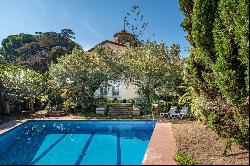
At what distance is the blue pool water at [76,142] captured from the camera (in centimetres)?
1692

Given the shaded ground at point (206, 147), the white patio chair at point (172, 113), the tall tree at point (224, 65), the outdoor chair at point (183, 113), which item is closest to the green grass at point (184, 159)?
the shaded ground at point (206, 147)

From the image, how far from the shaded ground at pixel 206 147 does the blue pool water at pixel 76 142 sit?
7.97 feet

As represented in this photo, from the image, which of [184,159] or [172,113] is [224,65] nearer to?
[184,159]

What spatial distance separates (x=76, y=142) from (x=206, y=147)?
9.47 m

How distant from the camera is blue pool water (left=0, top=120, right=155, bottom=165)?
1692cm

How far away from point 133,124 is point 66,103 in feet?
29.0

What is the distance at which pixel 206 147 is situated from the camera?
1605 centimetres

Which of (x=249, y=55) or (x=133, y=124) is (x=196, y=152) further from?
(x=133, y=124)

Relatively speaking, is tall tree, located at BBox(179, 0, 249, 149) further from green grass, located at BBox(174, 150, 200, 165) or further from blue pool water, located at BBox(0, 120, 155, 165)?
blue pool water, located at BBox(0, 120, 155, 165)

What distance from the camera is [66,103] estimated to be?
33.3m

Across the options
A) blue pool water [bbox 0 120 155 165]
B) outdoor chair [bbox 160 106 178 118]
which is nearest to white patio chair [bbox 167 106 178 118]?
outdoor chair [bbox 160 106 178 118]

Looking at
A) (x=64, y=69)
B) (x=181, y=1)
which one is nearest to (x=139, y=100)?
(x=64, y=69)

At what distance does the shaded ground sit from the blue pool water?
243 centimetres

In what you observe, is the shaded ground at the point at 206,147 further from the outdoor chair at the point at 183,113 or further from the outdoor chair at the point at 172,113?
the outdoor chair at the point at 172,113
